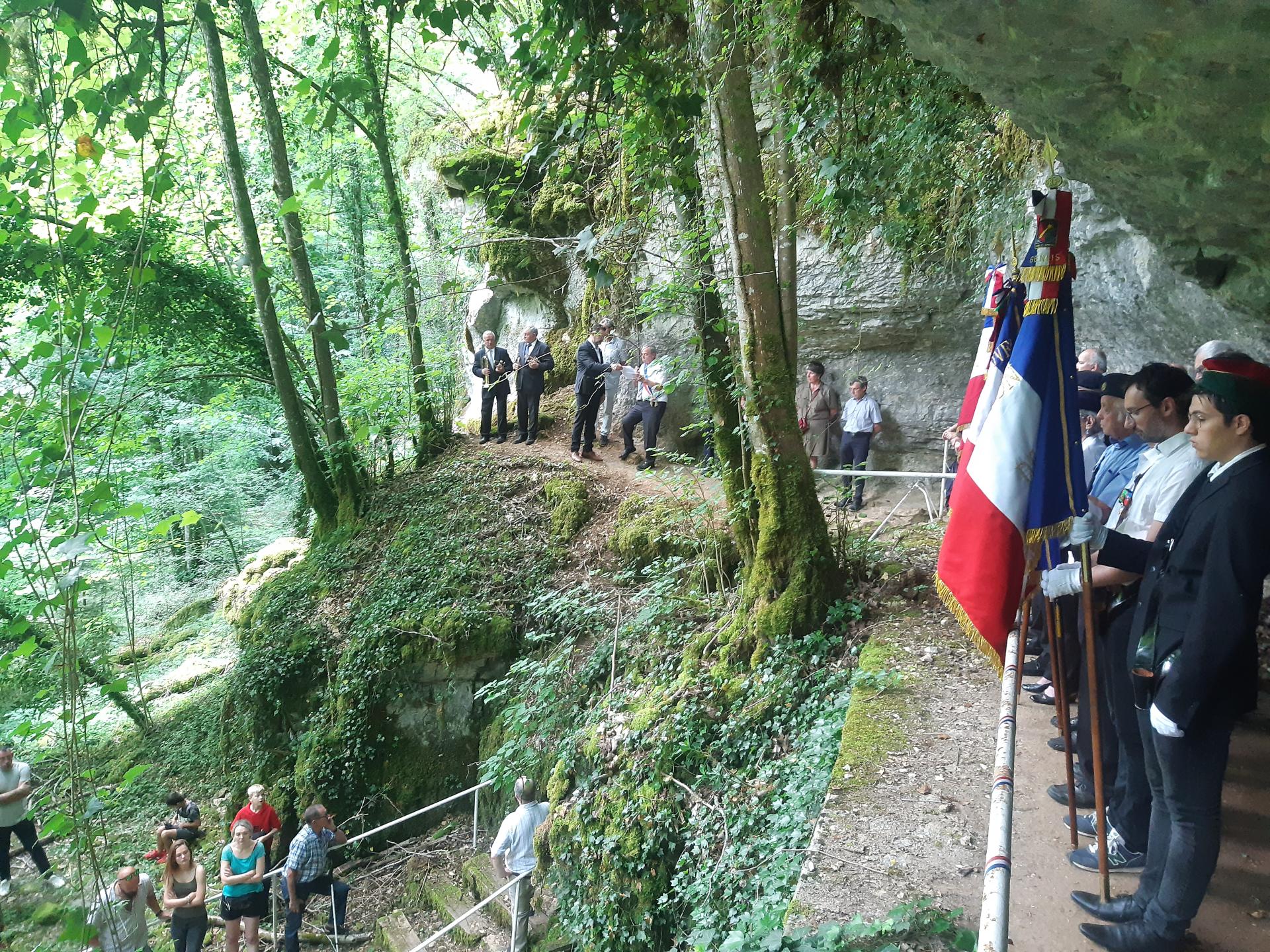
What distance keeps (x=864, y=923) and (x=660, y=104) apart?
3304 mm

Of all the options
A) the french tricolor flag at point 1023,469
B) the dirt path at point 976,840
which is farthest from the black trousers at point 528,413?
the french tricolor flag at point 1023,469

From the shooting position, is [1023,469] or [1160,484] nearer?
[1023,469]

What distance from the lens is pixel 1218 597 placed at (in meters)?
2.17

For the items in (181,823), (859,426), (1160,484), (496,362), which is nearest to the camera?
(1160,484)

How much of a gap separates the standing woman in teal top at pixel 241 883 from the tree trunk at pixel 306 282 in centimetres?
349

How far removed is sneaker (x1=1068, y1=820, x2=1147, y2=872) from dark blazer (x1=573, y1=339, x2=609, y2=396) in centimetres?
800

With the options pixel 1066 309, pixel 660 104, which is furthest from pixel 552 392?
pixel 1066 309

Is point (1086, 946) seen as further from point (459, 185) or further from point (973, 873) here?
point (459, 185)

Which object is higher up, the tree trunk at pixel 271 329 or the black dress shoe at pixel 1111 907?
the tree trunk at pixel 271 329

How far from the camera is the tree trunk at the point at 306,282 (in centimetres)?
770

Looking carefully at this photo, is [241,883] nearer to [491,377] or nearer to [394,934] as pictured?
[394,934]

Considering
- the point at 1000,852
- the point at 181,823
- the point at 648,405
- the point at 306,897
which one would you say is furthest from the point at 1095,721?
the point at 648,405

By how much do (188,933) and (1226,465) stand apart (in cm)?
725

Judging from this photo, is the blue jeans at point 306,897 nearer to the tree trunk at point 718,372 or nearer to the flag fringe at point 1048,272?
the tree trunk at point 718,372
